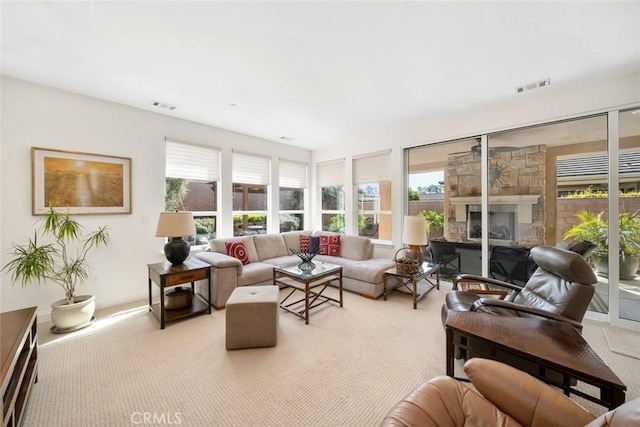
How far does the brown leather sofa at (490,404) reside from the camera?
3.35 feet

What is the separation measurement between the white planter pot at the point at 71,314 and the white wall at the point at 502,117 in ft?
13.5

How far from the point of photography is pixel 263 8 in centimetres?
174

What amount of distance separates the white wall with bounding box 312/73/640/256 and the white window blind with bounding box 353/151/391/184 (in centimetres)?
14

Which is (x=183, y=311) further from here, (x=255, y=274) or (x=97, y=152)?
(x=97, y=152)

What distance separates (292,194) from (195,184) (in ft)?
6.84

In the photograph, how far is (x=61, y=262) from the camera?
9.57 ft

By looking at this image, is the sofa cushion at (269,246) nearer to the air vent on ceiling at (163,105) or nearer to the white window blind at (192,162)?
the white window blind at (192,162)

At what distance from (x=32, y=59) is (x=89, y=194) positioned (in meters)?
1.42

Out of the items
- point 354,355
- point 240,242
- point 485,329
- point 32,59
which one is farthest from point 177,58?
point 485,329

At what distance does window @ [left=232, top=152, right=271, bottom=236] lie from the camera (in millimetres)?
4582

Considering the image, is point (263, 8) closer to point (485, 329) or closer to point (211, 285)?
point (485, 329)

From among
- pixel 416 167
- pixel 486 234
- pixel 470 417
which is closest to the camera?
pixel 470 417

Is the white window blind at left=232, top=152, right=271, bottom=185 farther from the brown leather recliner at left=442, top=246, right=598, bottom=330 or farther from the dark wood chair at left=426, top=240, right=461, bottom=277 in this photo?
the brown leather recliner at left=442, top=246, right=598, bottom=330

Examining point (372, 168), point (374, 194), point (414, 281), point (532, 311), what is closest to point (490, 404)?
point (532, 311)
